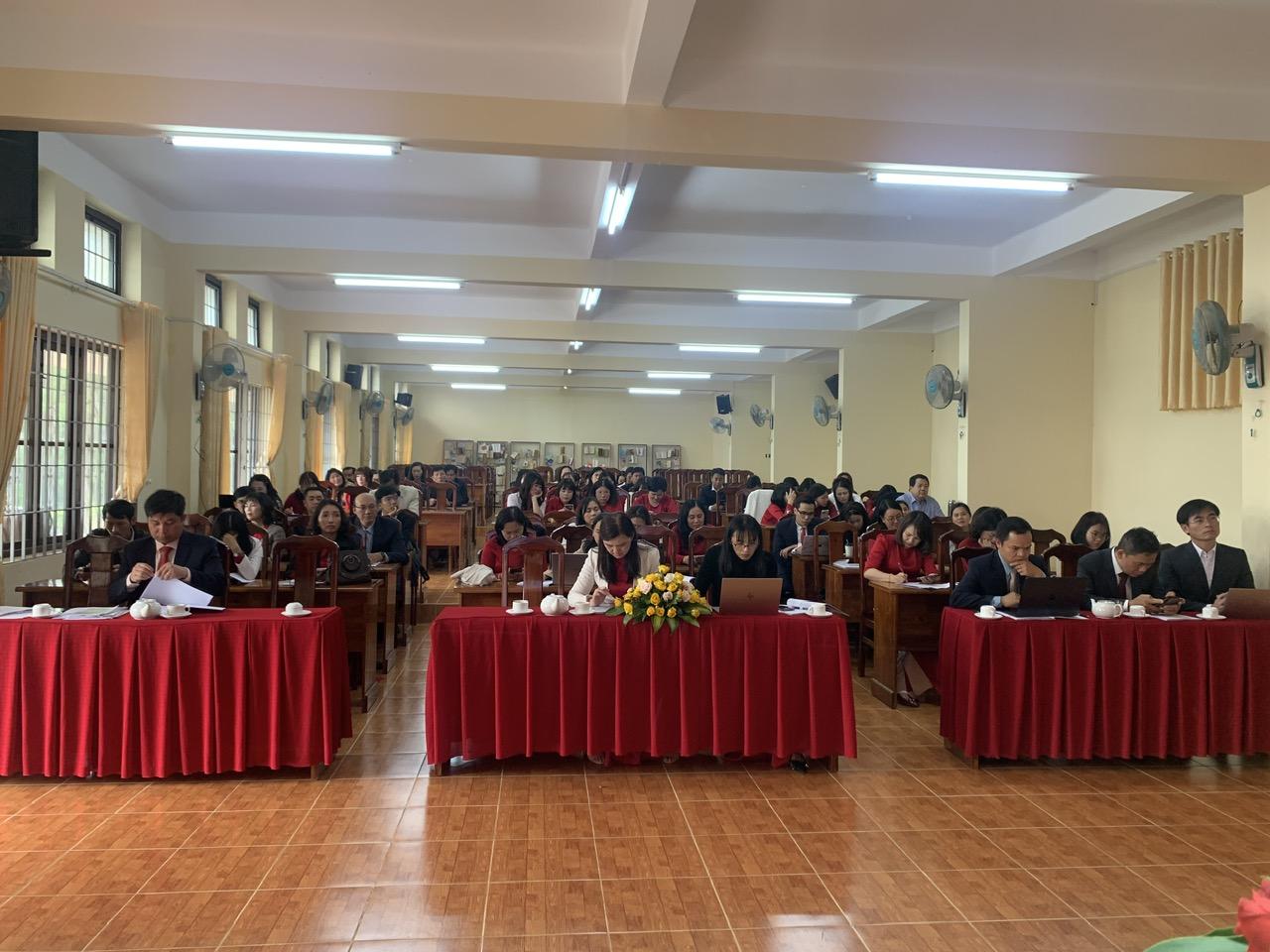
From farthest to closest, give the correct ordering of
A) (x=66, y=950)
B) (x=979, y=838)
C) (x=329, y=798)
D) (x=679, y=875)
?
1. (x=329, y=798)
2. (x=979, y=838)
3. (x=679, y=875)
4. (x=66, y=950)

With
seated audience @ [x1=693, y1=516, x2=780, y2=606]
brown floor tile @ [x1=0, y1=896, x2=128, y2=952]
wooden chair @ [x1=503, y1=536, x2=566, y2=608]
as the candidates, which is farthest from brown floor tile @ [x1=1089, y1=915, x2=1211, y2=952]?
brown floor tile @ [x1=0, y1=896, x2=128, y2=952]

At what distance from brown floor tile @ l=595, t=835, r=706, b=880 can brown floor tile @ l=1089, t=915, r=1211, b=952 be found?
4.81ft

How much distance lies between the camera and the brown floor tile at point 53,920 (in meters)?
3.01

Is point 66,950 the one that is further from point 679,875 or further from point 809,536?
point 809,536

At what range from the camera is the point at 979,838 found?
157 inches

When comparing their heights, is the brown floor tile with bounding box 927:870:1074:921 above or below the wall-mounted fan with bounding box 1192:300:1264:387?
below

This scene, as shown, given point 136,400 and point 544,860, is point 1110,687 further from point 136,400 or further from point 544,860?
point 136,400

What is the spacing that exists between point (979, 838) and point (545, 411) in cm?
2321

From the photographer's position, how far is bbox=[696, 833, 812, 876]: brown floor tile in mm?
3643

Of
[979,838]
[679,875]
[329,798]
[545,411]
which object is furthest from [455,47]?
[545,411]

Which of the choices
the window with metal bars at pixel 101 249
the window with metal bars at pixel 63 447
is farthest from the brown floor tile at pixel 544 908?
the window with metal bars at pixel 101 249

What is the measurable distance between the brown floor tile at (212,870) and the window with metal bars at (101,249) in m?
6.01

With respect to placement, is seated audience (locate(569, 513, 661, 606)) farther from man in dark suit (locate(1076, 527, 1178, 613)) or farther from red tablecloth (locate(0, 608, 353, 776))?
man in dark suit (locate(1076, 527, 1178, 613))

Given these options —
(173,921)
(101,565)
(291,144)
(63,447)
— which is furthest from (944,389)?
(173,921)
